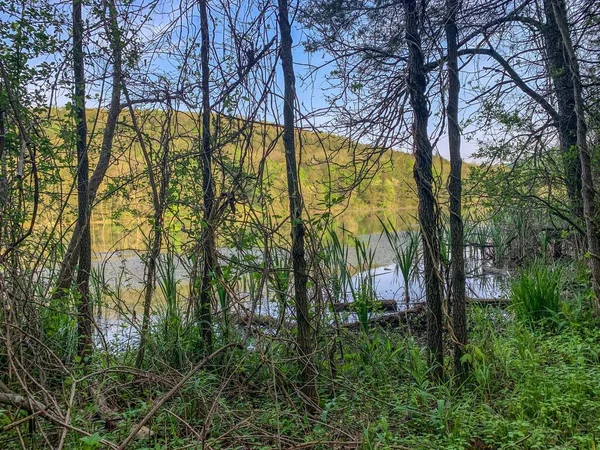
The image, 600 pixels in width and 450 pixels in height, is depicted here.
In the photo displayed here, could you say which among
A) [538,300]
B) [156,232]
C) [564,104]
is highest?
[564,104]

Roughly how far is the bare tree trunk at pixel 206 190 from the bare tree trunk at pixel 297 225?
1.90 ft

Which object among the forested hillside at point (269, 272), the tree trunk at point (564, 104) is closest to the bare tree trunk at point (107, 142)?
the forested hillside at point (269, 272)

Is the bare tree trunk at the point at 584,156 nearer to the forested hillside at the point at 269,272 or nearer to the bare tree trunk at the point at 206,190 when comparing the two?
the forested hillside at the point at 269,272

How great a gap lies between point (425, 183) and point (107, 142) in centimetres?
277

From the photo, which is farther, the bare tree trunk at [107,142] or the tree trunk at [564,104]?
the tree trunk at [564,104]

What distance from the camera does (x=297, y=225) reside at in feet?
7.84

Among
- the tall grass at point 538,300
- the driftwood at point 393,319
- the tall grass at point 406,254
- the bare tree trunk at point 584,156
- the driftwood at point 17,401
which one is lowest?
the driftwood at point 393,319

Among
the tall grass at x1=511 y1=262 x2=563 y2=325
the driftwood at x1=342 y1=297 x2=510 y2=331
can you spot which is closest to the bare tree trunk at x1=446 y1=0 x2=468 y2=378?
the tall grass at x1=511 y1=262 x2=563 y2=325

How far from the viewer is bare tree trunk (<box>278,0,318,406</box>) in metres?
2.43

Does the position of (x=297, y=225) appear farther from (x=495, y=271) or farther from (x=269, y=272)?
(x=495, y=271)

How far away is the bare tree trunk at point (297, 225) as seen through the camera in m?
2.43

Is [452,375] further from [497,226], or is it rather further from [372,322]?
[497,226]

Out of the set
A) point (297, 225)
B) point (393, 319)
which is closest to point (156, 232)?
point (297, 225)

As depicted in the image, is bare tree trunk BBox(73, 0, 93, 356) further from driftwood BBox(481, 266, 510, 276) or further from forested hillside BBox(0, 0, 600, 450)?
driftwood BBox(481, 266, 510, 276)
